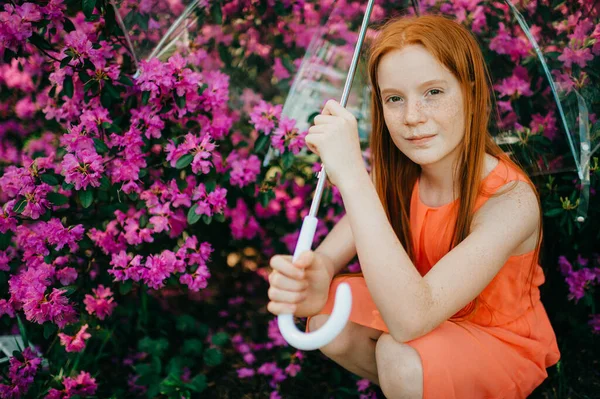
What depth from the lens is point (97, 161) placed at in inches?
69.1

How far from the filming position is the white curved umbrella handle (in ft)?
3.99

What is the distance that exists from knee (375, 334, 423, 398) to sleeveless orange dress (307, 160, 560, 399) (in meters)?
0.02

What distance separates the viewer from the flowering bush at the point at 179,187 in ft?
5.85

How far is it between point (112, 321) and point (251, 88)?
105cm

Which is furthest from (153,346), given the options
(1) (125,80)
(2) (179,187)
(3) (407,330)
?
(3) (407,330)

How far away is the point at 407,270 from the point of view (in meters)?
1.29

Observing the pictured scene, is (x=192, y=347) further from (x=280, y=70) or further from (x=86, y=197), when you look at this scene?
(x=280, y=70)

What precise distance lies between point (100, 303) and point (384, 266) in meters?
1.09

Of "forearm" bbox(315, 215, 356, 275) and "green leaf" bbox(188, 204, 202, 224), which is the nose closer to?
"forearm" bbox(315, 215, 356, 275)

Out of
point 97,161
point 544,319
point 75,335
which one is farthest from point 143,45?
point 544,319

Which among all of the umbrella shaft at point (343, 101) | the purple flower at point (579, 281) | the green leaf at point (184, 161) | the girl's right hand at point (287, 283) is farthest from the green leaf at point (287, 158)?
the purple flower at point (579, 281)

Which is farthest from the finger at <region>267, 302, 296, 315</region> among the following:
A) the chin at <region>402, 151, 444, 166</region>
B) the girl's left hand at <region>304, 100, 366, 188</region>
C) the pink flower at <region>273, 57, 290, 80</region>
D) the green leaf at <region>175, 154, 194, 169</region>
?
the pink flower at <region>273, 57, 290, 80</region>

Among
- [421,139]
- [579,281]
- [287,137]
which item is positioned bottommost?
[579,281]

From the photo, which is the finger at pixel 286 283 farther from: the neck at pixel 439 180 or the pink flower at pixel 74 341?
the pink flower at pixel 74 341
